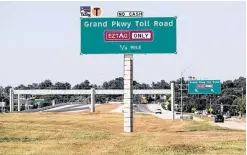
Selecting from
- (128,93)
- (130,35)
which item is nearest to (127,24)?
(130,35)

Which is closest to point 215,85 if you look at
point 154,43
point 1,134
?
point 154,43

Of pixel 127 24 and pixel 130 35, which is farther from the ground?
pixel 127 24

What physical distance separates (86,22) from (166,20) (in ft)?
15.2

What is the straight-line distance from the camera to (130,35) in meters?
31.1

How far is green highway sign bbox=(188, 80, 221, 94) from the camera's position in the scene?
259 ft

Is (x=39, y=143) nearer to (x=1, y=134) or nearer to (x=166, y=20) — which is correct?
(x=1, y=134)

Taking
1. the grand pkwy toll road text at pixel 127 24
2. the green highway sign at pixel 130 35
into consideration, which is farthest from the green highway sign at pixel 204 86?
the grand pkwy toll road text at pixel 127 24

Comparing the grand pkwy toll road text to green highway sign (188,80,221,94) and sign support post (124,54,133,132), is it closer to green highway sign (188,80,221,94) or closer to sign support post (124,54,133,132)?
sign support post (124,54,133,132)

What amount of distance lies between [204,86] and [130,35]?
49981 mm

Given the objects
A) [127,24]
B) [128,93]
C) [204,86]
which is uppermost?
[127,24]

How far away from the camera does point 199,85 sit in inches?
3123

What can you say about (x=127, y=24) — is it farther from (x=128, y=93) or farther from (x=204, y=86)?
(x=204, y=86)

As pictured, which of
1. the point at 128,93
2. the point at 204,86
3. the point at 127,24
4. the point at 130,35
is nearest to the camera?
the point at 127,24

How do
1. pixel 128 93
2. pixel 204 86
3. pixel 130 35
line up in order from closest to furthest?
pixel 130 35
pixel 128 93
pixel 204 86
